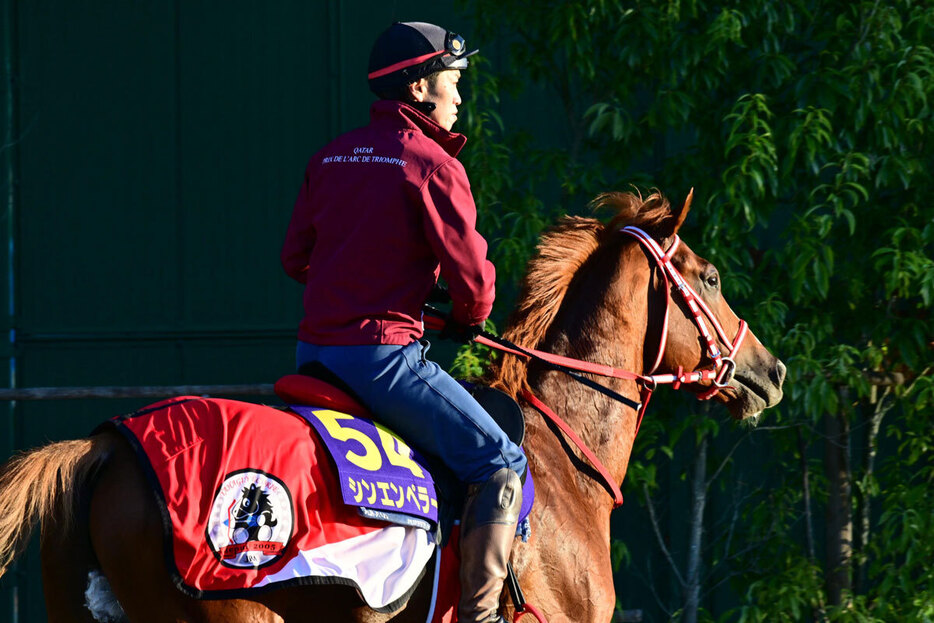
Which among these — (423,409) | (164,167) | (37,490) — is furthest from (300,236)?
(164,167)

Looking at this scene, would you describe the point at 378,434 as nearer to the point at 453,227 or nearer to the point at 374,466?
the point at 374,466

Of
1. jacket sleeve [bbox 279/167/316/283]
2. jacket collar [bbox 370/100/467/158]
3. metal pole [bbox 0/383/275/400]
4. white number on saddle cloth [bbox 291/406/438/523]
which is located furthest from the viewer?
metal pole [bbox 0/383/275/400]

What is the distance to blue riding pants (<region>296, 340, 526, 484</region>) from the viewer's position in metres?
2.66

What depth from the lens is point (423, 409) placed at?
8.73 ft

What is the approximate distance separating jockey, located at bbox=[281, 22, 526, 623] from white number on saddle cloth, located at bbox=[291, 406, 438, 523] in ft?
0.25

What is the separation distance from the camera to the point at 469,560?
2627mm

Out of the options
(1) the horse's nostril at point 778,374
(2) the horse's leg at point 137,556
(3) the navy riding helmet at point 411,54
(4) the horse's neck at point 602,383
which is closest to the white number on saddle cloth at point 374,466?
(2) the horse's leg at point 137,556

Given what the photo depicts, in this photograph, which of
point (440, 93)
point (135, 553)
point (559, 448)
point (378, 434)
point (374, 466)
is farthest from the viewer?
point (559, 448)

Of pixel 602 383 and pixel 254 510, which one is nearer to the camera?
pixel 254 510

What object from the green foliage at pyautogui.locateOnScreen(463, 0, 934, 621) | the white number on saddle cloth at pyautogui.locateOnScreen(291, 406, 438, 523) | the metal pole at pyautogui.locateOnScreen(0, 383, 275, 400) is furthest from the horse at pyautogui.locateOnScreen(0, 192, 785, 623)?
the metal pole at pyautogui.locateOnScreen(0, 383, 275, 400)

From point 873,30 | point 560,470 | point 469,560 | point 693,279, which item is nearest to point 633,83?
point 873,30

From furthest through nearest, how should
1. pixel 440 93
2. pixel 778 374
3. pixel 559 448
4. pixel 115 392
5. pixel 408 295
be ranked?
pixel 115 392, pixel 778 374, pixel 559 448, pixel 440 93, pixel 408 295

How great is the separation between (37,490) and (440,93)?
1531mm

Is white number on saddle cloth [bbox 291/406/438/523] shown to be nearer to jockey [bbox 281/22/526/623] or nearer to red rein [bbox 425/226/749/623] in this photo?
jockey [bbox 281/22/526/623]
